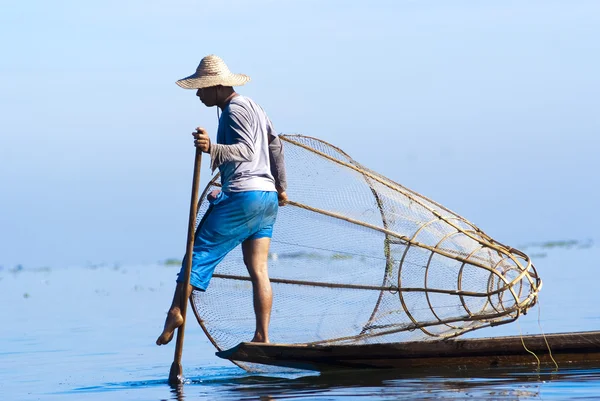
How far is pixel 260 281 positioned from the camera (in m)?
6.93

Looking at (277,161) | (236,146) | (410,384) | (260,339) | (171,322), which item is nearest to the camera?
(410,384)

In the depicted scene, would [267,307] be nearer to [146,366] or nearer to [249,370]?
[249,370]

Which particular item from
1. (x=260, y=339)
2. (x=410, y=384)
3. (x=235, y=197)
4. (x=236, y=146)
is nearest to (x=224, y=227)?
(x=235, y=197)

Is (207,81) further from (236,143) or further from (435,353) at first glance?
(435,353)

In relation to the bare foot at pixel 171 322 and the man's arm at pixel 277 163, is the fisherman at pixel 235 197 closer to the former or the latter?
the bare foot at pixel 171 322

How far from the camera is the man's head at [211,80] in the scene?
689 cm

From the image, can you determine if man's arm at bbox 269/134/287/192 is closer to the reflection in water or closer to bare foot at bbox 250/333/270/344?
bare foot at bbox 250/333/270/344

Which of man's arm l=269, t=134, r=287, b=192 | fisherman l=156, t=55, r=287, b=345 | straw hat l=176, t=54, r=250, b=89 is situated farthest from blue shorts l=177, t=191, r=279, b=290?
straw hat l=176, t=54, r=250, b=89

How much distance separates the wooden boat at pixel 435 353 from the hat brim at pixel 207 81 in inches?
67.7

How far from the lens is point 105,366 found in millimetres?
8984

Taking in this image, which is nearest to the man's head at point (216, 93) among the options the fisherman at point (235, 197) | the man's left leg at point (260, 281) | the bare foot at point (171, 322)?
the fisherman at point (235, 197)

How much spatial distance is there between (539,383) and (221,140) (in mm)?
2556

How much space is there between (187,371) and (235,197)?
1.92 m

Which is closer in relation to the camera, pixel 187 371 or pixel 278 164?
pixel 278 164
